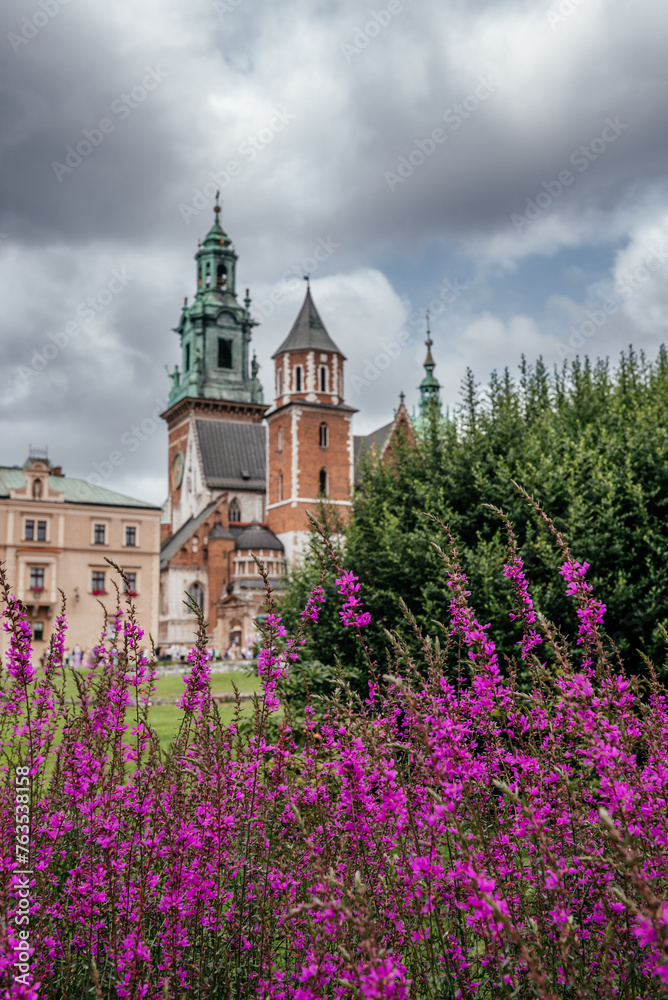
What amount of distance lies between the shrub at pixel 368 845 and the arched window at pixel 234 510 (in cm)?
6436

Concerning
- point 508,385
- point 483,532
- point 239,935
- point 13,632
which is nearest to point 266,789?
point 239,935

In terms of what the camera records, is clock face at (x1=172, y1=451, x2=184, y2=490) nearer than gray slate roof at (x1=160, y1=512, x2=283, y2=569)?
No

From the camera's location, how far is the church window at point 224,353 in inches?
3248

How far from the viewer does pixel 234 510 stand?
69188mm

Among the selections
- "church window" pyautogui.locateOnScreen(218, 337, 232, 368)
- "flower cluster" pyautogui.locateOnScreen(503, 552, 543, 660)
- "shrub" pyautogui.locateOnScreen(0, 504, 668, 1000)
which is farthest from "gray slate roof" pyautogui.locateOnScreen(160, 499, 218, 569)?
"flower cluster" pyautogui.locateOnScreen(503, 552, 543, 660)

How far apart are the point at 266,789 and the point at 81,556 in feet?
161

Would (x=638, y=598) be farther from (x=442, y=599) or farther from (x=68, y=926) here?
(x=68, y=926)

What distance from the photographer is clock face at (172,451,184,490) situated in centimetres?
7657

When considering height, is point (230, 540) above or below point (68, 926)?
above

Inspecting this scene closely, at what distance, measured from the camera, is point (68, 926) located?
4.15 m

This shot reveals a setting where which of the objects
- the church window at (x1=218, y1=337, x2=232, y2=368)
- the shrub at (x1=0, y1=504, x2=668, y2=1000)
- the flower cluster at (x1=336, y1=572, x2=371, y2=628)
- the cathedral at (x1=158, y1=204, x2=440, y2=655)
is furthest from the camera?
the church window at (x1=218, y1=337, x2=232, y2=368)

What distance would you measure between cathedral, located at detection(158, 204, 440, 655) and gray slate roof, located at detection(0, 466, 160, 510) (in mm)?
8890

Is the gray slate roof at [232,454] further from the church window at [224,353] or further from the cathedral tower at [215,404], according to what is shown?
the church window at [224,353]

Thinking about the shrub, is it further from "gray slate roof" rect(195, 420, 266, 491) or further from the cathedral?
"gray slate roof" rect(195, 420, 266, 491)
